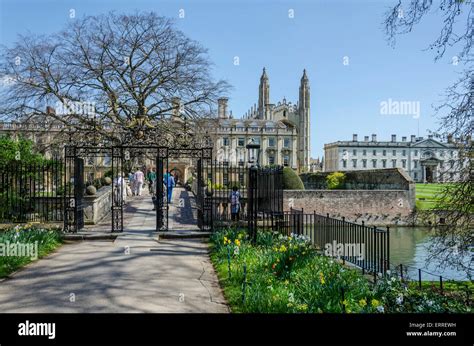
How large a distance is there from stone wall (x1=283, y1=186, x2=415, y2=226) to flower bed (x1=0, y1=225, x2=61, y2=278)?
2572 cm

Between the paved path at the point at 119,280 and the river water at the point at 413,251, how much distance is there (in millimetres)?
7698

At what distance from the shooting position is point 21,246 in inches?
378

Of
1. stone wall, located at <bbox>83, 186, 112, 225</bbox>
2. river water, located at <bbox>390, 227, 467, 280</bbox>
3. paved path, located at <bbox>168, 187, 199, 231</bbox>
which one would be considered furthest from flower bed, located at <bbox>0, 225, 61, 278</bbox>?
river water, located at <bbox>390, 227, 467, 280</bbox>

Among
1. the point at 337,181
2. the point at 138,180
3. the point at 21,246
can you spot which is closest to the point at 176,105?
the point at 138,180

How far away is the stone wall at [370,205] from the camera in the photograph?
34.6 meters

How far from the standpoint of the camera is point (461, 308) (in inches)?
229

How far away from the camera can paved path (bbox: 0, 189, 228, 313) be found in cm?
613

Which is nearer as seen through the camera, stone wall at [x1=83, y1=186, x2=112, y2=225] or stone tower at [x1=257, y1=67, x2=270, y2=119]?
A: stone wall at [x1=83, y1=186, x2=112, y2=225]

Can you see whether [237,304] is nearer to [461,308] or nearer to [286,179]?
[461,308]

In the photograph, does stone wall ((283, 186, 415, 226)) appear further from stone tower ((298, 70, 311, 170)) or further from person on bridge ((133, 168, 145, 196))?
stone tower ((298, 70, 311, 170))

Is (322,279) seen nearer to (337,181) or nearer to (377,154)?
(337,181)

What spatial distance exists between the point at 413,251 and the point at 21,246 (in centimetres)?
1818
